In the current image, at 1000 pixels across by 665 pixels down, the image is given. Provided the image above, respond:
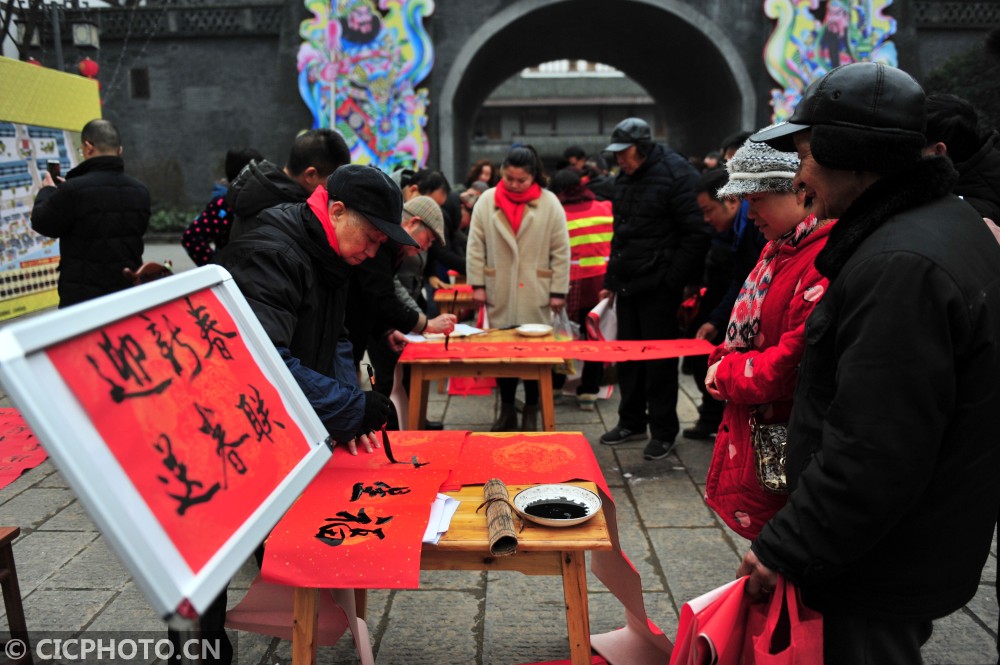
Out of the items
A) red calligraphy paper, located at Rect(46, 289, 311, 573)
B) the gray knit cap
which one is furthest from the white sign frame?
the gray knit cap

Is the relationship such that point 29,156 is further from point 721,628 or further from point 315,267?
point 721,628

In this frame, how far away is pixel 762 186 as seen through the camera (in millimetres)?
2422

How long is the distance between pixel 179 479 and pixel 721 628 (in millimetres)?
1241

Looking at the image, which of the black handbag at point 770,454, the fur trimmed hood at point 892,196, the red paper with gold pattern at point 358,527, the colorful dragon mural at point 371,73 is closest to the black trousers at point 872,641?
the black handbag at point 770,454

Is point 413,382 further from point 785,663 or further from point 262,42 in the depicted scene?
point 262,42

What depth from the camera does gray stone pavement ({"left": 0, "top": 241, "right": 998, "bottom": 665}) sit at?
275 cm

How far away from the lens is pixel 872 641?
1.57 metres

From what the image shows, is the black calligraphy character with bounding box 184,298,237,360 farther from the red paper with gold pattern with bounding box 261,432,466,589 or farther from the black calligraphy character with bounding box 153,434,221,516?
the red paper with gold pattern with bounding box 261,432,466,589

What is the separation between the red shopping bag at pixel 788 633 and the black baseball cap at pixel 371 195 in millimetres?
1466

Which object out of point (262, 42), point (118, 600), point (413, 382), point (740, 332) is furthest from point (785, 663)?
point (262, 42)

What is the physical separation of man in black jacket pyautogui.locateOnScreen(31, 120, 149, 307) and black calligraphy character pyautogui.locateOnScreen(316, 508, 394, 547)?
323 cm

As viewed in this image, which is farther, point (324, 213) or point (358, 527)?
point (324, 213)

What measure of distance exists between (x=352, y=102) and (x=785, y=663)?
13.1m

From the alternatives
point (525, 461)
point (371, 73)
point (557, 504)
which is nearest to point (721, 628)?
point (557, 504)
